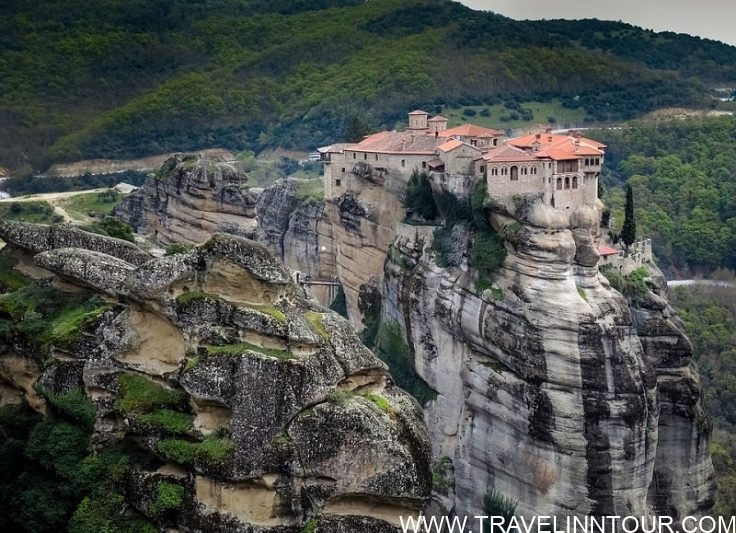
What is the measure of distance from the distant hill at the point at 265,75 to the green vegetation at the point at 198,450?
68.5m

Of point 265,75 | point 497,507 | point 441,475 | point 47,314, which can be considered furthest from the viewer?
point 265,75

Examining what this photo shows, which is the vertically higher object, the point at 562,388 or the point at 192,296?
the point at 192,296

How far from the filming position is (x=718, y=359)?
2255 inches

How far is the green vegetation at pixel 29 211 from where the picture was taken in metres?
62.5

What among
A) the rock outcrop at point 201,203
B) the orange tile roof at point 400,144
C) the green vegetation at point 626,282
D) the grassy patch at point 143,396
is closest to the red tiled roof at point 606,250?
the green vegetation at point 626,282

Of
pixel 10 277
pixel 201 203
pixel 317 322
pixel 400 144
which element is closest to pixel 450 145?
pixel 400 144

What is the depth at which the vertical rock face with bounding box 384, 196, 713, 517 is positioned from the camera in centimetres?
4025

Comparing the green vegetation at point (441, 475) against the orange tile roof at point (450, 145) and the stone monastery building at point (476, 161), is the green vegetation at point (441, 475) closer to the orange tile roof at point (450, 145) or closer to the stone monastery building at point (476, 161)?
the stone monastery building at point (476, 161)

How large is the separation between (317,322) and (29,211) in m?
48.3

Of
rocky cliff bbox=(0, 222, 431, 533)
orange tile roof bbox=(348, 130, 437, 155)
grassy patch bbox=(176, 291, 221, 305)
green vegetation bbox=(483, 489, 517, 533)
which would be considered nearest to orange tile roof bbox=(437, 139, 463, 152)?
orange tile roof bbox=(348, 130, 437, 155)

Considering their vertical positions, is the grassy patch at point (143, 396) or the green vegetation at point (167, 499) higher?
the grassy patch at point (143, 396)

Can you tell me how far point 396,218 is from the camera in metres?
52.9

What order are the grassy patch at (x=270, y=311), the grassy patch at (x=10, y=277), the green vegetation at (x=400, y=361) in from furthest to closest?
the green vegetation at (x=400, y=361)
the grassy patch at (x=10, y=277)
the grassy patch at (x=270, y=311)

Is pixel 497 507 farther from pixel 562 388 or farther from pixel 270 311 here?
pixel 270 311
